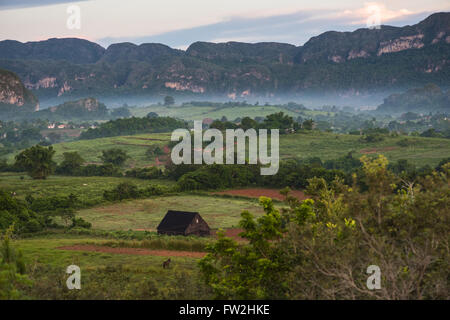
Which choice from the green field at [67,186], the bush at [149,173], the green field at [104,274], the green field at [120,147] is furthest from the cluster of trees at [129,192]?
the green field at [120,147]

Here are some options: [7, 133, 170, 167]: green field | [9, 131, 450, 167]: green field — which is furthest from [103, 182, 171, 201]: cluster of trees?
[7, 133, 170, 167]: green field

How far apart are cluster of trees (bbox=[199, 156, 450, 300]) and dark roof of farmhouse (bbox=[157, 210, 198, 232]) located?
69.4 feet

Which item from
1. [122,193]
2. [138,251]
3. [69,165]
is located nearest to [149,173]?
[122,193]

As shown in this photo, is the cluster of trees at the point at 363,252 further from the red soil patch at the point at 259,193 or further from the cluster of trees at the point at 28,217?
the red soil patch at the point at 259,193

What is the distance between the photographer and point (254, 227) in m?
16.0

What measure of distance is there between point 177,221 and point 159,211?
12.3 meters

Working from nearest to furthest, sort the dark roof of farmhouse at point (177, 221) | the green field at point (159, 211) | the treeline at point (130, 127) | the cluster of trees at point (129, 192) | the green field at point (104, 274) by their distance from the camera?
the green field at point (104, 274), the dark roof of farmhouse at point (177, 221), the green field at point (159, 211), the cluster of trees at point (129, 192), the treeline at point (130, 127)

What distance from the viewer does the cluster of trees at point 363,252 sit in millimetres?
13023

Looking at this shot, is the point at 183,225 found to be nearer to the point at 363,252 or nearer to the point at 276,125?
the point at 363,252

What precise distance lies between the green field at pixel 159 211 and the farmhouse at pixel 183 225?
11.3 feet

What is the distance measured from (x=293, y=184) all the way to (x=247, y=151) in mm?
35655

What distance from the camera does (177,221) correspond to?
1483 inches

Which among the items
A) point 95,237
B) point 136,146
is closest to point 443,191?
point 95,237
